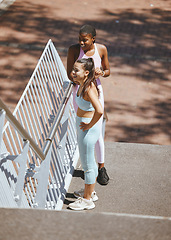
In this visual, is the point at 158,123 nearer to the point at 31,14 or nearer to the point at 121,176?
the point at 121,176

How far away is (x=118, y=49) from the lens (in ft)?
31.6

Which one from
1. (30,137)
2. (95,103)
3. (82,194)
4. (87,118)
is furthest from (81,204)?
(30,137)

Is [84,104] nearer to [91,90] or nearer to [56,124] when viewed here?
[91,90]

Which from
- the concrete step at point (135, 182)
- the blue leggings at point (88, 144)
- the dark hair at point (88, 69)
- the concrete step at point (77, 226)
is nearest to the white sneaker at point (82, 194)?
the concrete step at point (135, 182)

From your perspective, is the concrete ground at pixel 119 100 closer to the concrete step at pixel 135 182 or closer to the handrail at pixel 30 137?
the concrete step at pixel 135 182

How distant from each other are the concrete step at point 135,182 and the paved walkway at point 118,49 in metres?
1.05

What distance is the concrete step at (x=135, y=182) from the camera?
484 cm

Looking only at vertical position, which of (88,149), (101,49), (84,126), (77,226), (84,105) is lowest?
(88,149)

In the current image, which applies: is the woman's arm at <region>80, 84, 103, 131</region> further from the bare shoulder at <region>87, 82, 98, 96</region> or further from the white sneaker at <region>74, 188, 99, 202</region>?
the white sneaker at <region>74, 188, 99, 202</region>

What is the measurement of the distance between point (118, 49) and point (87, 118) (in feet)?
18.2

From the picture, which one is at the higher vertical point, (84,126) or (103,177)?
(84,126)

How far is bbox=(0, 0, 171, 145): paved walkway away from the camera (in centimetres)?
747

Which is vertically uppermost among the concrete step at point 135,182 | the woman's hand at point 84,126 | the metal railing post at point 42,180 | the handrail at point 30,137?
the handrail at point 30,137

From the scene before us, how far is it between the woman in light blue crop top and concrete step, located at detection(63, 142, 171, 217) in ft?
0.86
